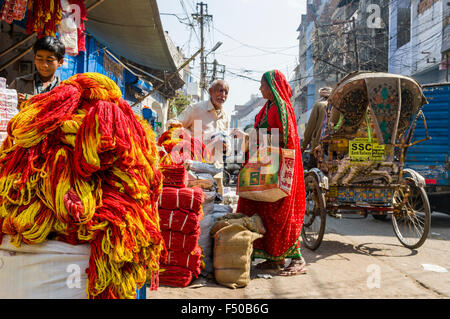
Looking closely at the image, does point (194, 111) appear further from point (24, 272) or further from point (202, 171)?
point (24, 272)

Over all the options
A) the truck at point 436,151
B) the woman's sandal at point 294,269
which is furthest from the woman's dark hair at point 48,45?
the truck at point 436,151

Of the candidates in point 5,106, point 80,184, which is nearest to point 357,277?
point 80,184

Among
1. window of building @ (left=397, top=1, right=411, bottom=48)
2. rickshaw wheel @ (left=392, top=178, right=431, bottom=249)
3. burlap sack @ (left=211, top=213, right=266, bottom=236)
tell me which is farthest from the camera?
window of building @ (left=397, top=1, right=411, bottom=48)

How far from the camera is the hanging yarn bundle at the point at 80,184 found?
5.12ft

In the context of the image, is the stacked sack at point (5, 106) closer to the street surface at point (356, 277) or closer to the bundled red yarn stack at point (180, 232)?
the bundled red yarn stack at point (180, 232)

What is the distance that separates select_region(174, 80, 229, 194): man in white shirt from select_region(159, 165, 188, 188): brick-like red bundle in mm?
913

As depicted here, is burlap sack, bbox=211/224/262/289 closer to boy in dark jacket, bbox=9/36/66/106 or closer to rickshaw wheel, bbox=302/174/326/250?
rickshaw wheel, bbox=302/174/326/250

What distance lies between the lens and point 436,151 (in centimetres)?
704

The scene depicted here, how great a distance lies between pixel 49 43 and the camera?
235 centimetres

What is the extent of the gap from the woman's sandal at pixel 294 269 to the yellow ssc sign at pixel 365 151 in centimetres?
172

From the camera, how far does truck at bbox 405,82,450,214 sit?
6.89 m

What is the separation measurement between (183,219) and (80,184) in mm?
1631

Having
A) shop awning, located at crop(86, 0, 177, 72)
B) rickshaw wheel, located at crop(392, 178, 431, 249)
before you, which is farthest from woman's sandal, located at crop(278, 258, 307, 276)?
shop awning, located at crop(86, 0, 177, 72)
